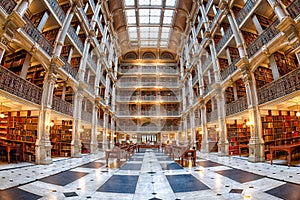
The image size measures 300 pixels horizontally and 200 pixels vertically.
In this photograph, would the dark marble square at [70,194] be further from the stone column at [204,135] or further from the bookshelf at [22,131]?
the stone column at [204,135]

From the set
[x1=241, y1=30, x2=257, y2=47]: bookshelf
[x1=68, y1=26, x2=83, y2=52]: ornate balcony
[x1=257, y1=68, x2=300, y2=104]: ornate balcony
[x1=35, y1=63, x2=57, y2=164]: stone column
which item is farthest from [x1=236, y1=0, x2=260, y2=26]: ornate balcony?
[x1=35, y1=63, x2=57, y2=164]: stone column

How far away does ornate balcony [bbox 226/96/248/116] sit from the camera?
9383mm

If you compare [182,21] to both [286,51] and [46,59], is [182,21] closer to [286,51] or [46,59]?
[286,51]

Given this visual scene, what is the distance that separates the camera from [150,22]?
21.2 metres

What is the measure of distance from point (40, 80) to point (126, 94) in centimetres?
1587

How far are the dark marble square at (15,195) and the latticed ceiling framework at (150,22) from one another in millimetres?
18003

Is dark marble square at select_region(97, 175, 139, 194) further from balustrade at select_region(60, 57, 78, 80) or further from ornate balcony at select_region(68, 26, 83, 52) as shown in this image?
ornate balcony at select_region(68, 26, 83, 52)

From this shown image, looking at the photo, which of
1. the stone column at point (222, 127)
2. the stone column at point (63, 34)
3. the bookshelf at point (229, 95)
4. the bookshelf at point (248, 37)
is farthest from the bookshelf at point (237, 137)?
the stone column at point (63, 34)

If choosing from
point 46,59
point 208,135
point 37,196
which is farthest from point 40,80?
point 208,135

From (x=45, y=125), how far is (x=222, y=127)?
9914 mm

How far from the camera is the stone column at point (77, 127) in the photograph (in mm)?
10383

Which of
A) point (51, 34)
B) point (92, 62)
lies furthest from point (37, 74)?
point (92, 62)

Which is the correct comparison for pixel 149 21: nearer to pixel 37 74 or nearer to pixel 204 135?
pixel 204 135

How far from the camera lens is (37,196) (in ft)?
10.8
